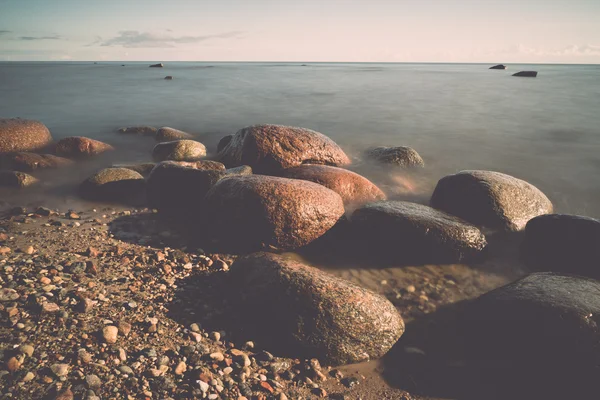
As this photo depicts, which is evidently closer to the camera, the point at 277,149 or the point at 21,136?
the point at 277,149

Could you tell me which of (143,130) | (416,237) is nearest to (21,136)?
(143,130)

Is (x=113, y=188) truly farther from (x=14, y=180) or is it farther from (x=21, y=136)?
(x=21, y=136)

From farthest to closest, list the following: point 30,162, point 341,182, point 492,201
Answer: point 30,162, point 341,182, point 492,201

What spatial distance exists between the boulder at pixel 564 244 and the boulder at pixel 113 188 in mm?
5663

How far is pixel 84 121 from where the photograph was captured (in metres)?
13.5

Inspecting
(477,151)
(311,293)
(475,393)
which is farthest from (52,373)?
(477,151)

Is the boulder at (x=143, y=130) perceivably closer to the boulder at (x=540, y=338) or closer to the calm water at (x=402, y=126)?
the calm water at (x=402, y=126)

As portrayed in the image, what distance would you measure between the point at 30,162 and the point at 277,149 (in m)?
5.11

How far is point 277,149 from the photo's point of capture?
6355 mm

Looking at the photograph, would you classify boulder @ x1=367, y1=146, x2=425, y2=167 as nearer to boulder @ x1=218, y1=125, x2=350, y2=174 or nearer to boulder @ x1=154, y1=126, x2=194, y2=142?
boulder @ x1=218, y1=125, x2=350, y2=174

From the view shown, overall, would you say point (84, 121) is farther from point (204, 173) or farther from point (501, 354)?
point (501, 354)

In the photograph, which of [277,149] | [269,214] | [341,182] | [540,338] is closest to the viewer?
[540,338]

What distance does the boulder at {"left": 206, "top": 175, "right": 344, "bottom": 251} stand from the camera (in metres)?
4.10

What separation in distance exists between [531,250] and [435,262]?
4.76 feet
